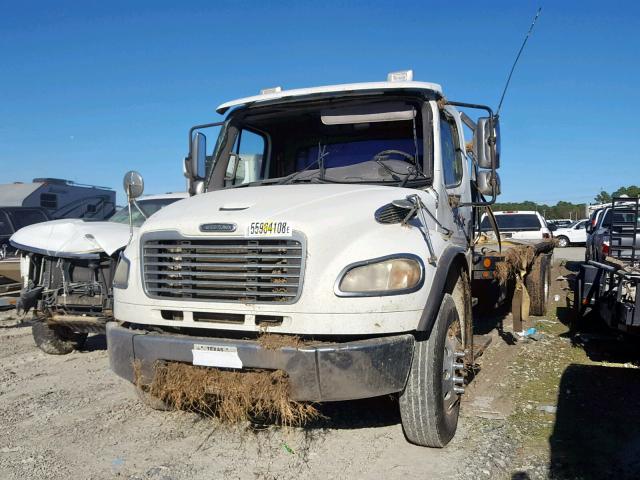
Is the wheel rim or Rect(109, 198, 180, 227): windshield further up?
Rect(109, 198, 180, 227): windshield

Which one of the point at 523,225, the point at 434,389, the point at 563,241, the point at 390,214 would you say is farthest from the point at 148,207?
the point at 563,241

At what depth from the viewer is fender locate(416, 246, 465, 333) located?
11.5 ft

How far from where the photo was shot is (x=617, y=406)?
16.1 ft

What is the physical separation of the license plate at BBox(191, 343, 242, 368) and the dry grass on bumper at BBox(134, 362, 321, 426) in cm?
11

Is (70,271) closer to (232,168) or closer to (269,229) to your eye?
(232,168)

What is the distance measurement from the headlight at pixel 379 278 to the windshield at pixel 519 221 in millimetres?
11860

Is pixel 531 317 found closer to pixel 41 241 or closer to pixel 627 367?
pixel 627 367

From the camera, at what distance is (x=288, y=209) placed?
12.2ft

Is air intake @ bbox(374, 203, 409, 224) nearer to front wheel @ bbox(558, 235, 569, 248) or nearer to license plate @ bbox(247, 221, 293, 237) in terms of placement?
license plate @ bbox(247, 221, 293, 237)

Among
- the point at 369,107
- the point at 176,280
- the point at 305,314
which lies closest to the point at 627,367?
the point at 369,107

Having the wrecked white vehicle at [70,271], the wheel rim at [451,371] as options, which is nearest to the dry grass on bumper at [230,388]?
the wheel rim at [451,371]

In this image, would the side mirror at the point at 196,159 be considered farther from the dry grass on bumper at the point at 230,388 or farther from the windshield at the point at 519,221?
the windshield at the point at 519,221

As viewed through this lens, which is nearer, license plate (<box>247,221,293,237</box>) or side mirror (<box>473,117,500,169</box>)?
license plate (<box>247,221,293,237</box>)

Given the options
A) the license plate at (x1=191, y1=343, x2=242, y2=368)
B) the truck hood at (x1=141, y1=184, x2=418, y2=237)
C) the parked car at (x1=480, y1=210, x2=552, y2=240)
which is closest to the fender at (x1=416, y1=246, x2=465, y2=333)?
the truck hood at (x1=141, y1=184, x2=418, y2=237)
